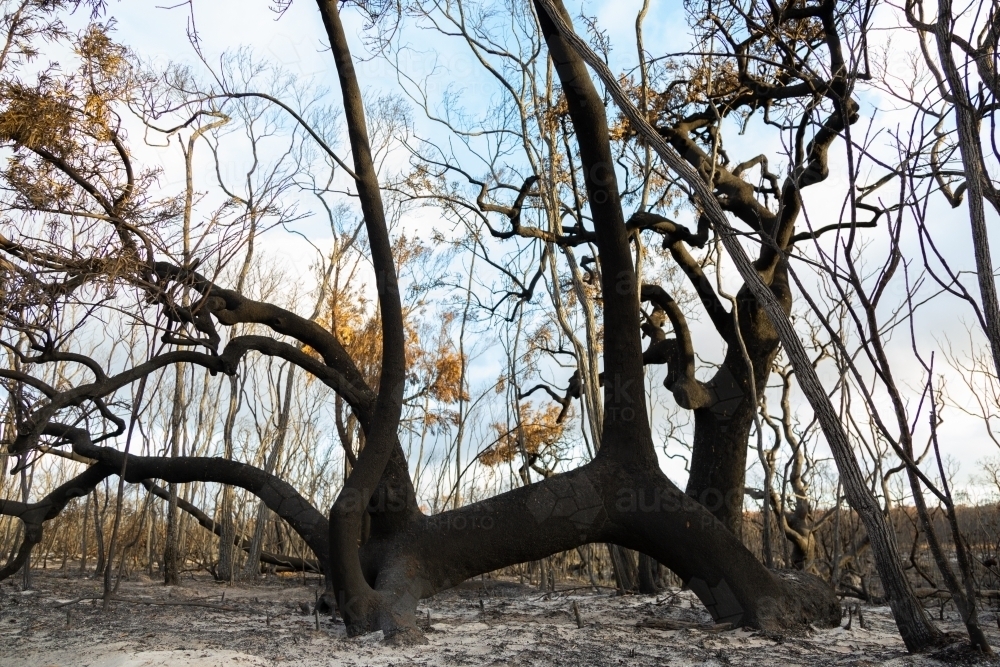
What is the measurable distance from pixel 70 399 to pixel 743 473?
4.64 meters

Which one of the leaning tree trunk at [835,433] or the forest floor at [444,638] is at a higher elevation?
the leaning tree trunk at [835,433]

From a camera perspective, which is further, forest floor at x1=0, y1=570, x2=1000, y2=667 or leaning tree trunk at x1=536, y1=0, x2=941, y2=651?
forest floor at x1=0, y1=570, x2=1000, y2=667

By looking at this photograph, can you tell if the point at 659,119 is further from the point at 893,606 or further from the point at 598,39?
the point at 893,606

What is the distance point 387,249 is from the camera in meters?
4.16

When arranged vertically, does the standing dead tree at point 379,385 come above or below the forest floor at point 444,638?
above

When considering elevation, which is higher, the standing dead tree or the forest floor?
the standing dead tree

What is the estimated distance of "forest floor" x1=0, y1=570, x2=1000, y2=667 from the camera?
3418mm

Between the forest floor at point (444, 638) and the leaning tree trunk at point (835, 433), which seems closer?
the leaning tree trunk at point (835, 433)

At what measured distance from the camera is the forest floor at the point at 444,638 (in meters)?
3.42


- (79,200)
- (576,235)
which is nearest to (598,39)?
(576,235)

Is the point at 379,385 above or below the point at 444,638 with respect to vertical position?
above

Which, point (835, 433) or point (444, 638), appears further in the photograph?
point (444, 638)

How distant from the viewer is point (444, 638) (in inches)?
158

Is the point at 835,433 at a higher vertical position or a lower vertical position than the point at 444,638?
higher
